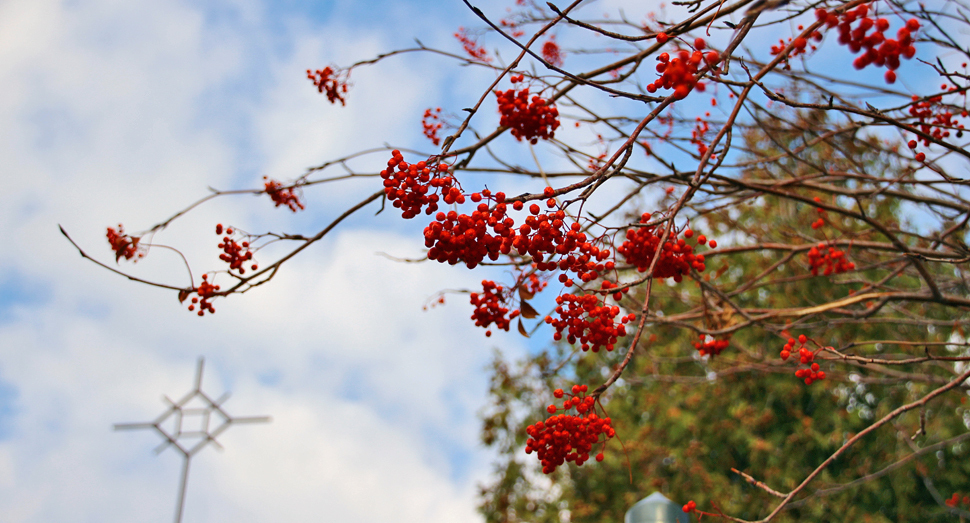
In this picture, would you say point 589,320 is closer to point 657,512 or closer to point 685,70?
Answer: point 685,70

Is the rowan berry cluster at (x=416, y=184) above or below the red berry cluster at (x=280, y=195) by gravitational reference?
below

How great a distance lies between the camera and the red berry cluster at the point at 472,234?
1.80 metres

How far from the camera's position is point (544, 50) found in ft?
12.7

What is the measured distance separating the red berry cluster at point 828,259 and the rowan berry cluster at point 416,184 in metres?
2.33

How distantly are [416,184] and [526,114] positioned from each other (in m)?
0.94

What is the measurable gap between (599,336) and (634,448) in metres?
7.85

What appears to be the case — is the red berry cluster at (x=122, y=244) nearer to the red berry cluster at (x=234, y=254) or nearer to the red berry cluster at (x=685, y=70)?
the red berry cluster at (x=234, y=254)

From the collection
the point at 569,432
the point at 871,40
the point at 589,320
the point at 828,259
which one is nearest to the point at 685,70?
the point at 871,40

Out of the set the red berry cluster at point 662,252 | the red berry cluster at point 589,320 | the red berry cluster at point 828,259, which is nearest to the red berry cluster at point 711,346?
the red berry cluster at point 662,252

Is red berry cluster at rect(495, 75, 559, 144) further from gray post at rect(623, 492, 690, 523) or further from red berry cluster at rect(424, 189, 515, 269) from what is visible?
gray post at rect(623, 492, 690, 523)

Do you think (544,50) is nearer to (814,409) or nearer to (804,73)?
(804,73)

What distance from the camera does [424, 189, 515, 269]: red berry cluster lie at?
180 cm

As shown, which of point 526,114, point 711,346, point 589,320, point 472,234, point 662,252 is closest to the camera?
point 472,234

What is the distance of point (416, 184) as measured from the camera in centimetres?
187
